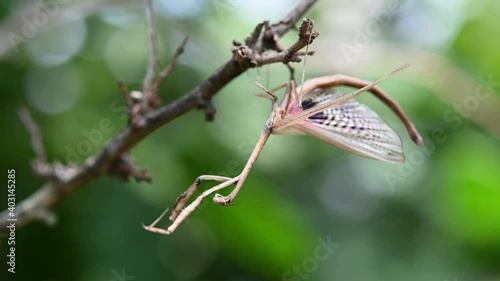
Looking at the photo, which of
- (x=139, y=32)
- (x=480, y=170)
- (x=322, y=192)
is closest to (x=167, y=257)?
(x=322, y=192)

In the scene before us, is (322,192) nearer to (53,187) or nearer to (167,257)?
(167,257)

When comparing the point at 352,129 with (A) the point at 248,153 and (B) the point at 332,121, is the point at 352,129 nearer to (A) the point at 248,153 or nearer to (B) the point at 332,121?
(B) the point at 332,121

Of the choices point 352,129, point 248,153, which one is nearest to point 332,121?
point 352,129

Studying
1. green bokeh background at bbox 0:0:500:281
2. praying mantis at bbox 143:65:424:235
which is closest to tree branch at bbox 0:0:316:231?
praying mantis at bbox 143:65:424:235

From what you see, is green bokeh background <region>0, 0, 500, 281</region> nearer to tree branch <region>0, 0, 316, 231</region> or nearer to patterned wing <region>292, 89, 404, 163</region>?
tree branch <region>0, 0, 316, 231</region>

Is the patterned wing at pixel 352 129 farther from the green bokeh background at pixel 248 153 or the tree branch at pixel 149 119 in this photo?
the green bokeh background at pixel 248 153

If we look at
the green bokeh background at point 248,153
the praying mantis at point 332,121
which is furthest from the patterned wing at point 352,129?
the green bokeh background at point 248,153
